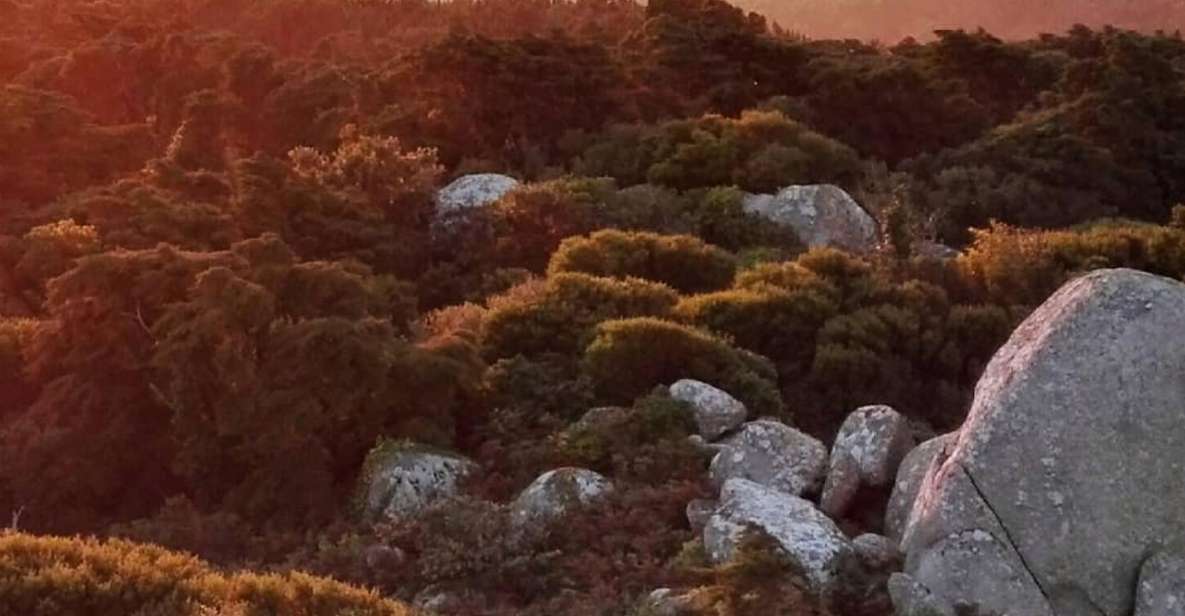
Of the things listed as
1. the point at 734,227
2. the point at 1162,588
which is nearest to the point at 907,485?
the point at 1162,588

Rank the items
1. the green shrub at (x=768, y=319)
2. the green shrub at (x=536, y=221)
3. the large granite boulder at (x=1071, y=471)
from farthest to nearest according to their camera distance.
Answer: the green shrub at (x=536, y=221) < the green shrub at (x=768, y=319) < the large granite boulder at (x=1071, y=471)

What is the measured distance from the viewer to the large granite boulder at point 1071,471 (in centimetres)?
892

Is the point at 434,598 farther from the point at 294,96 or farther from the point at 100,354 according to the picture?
the point at 294,96

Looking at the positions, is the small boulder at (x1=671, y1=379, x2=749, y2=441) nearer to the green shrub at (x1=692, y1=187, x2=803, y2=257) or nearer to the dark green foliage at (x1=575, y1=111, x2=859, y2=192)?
the green shrub at (x1=692, y1=187, x2=803, y2=257)

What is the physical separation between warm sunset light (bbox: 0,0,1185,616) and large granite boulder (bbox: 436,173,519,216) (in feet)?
0.56

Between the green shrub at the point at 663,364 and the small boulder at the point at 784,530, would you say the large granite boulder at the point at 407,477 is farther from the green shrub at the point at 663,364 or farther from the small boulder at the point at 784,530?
the small boulder at the point at 784,530

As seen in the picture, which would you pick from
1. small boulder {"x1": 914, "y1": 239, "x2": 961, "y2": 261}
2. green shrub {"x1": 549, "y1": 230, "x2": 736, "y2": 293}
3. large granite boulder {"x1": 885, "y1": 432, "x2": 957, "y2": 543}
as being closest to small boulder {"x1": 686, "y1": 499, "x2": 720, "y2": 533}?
large granite boulder {"x1": 885, "y1": 432, "x2": 957, "y2": 543}

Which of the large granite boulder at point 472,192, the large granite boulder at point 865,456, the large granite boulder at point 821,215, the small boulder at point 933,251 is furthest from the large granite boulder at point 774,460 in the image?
the large granite boulder at point 472,192

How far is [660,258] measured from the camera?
63.3ft

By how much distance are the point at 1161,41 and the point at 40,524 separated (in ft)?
110

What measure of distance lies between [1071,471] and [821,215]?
46.0ft

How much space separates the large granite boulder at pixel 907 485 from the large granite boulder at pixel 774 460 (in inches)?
35.1

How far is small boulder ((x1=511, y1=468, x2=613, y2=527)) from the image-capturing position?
36.1 feet

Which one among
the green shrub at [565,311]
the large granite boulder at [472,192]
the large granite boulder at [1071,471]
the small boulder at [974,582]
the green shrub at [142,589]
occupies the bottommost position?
the large granite boulder at [472,192]
